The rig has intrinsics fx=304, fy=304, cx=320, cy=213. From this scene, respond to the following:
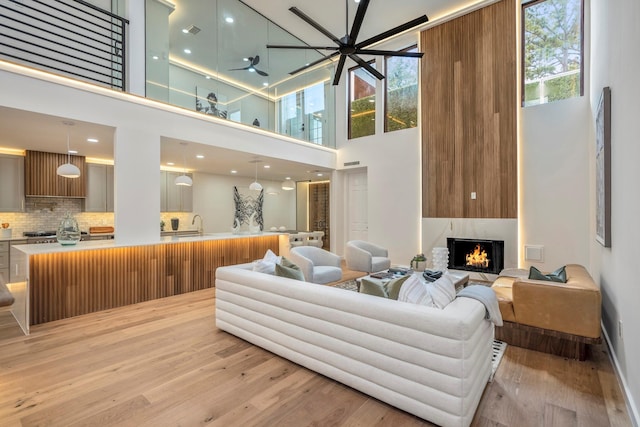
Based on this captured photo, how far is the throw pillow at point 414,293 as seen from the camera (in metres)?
2.11

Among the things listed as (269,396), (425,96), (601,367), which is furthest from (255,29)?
(601,367)

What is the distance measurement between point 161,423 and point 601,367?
3.57 m

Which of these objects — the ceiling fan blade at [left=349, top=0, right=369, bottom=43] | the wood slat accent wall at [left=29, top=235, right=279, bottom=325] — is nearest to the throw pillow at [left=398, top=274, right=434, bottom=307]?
the ceiling fan blade at [left=349, top=0, right=369, bottom=43]

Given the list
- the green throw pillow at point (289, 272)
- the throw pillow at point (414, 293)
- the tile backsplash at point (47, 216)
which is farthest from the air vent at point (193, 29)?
the throw pillow at point (414, 293)

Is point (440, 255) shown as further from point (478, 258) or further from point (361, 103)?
point (361, 103)

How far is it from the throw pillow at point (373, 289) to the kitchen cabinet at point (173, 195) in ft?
22.6

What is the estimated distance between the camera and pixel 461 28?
240 inches

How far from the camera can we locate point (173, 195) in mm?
8008

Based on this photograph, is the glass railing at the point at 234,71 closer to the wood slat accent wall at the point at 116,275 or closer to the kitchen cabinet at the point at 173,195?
the wood slat accent wall at the point at 116,275

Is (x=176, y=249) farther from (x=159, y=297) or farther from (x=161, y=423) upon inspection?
(x=161, y=423)

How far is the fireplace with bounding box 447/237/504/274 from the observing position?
5691 mm

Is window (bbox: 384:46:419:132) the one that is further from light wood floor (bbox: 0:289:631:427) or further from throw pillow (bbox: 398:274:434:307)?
throw pillow (bbox: 398:274:434:307)

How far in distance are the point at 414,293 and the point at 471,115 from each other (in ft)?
16.7

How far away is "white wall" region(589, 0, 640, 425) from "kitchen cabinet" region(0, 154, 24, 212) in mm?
8687
